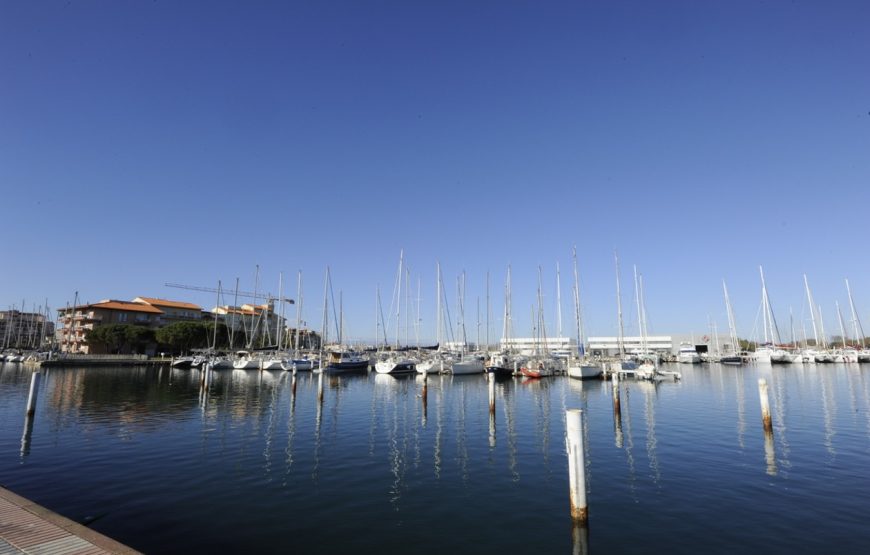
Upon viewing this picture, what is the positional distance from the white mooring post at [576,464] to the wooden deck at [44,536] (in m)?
9.49

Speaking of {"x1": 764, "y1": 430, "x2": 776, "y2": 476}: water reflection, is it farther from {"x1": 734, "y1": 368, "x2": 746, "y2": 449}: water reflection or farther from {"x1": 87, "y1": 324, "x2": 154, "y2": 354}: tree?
{"x1": 87, "y1": 324, "x2": 154, "y2": 354}: tree

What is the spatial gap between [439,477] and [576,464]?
24.5ft

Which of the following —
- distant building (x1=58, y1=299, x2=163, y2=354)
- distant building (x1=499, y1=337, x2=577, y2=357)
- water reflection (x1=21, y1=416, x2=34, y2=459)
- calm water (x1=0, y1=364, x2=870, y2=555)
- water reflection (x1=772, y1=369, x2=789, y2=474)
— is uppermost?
distant building (x1=58, y1=299, x2=163, y2=354)

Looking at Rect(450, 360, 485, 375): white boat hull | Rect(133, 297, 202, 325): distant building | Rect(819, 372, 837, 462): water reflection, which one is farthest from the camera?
Rect(133, 297, 202, 325): distant building

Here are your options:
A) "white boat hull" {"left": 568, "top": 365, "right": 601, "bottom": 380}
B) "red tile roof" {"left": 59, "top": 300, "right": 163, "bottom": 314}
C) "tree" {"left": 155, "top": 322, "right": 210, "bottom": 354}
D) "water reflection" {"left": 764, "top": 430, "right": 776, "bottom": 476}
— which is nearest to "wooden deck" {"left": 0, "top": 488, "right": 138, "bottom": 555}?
"water reflection" {"left": 764, "top": 430, "right": 776, "bottom": 476}

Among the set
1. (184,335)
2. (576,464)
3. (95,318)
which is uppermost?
(95,318)

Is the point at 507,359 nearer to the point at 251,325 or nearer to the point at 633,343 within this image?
the point at 251,325

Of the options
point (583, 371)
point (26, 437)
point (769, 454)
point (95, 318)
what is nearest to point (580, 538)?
point (769, 454)

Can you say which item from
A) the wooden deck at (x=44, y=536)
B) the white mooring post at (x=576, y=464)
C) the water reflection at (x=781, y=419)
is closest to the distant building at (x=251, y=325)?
the water reflection at (x=781, y=419)

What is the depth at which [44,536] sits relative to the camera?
8938 mm

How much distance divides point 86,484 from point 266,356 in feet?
238

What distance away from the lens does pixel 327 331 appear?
9625cm

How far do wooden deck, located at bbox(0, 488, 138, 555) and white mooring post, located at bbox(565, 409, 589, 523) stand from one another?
9.49 m

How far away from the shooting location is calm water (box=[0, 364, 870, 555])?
12.0m
